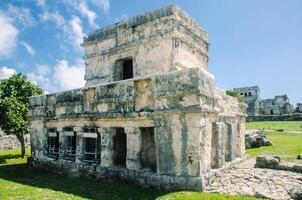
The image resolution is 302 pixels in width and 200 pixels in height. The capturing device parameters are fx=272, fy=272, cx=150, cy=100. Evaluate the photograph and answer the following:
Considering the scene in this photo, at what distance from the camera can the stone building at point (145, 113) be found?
7.36 m

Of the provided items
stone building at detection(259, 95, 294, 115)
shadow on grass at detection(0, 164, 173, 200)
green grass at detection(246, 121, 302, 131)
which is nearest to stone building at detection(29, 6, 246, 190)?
shadow on grass at detection(0, 164, 173, 200)

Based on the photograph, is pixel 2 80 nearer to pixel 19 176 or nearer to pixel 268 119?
pixel 19 176

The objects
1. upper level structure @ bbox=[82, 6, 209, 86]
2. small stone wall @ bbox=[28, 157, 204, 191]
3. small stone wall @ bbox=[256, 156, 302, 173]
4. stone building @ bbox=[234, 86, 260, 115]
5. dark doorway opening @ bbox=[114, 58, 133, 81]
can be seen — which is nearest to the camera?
small stone wall @ bbox=[28, 157, 204, 191]

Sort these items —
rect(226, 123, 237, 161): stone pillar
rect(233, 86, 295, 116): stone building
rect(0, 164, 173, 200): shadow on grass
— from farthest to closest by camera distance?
rect(233, 86, 295, 116): stone building
rect(226, 123, 237, 161): stone pillar
rect(0, 164, 173, 200): shadow on grass

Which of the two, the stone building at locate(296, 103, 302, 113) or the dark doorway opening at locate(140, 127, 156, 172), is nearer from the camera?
the dark doorway opening at locate(140, 127, 156, 172)

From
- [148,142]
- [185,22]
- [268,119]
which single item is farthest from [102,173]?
[268,119]

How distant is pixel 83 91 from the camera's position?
10148 mm

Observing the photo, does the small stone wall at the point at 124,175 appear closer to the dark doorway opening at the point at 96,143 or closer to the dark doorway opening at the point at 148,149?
the dark doorway opening at the point at 96,143

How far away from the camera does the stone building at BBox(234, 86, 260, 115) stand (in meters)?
52.0

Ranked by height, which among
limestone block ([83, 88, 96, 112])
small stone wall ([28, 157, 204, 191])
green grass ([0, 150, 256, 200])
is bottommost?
green grass ([0, 150, 256, 200])

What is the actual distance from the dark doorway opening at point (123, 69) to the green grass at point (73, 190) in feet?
16.3

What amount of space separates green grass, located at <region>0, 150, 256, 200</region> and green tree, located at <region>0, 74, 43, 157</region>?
16.1 feet

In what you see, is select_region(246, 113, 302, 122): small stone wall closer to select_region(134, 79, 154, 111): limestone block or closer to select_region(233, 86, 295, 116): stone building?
select_region(233, 86, 295, 116): stone building

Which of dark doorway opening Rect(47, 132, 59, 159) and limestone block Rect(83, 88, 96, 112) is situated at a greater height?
limestone block Rect(83, 88, 96, 112)
